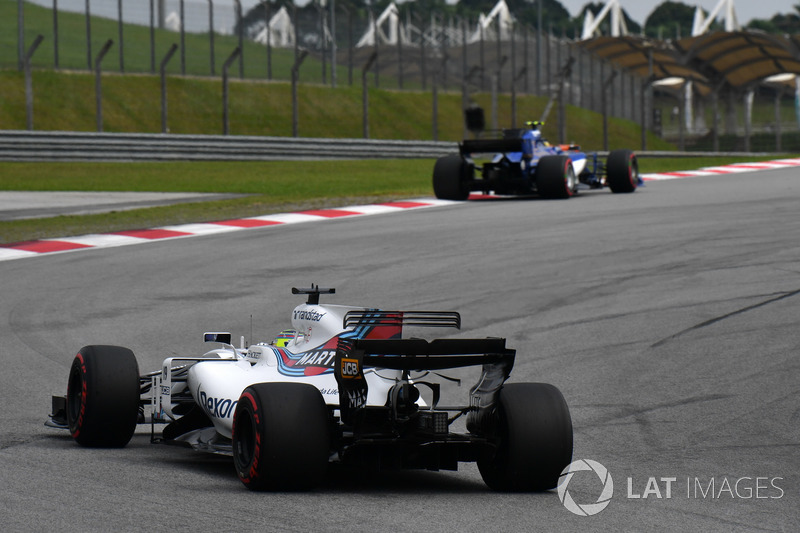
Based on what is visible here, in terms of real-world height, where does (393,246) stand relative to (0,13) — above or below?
below

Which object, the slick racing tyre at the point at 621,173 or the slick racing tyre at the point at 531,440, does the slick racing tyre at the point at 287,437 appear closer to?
the slick racing tyre at the point at 531,440

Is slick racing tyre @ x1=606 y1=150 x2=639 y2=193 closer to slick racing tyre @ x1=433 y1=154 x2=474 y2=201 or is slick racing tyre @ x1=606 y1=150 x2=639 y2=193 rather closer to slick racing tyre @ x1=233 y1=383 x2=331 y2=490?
slick racing tyre @ x1=433 y1=154 x2=474 y2=201

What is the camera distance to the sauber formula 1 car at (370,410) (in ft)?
17.2

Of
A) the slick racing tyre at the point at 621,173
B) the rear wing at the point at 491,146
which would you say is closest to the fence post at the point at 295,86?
the rear wing at the point at 491,146

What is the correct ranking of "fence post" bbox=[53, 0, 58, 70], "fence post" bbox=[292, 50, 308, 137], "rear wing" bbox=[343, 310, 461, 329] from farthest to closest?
"fence post" bbox=[53, 0, 58, 70]
"fence post" bbox=[292, 50, 308, 137]
"rear wing" bbox=[343, 310, 461, 329]

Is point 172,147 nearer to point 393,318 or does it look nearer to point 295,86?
point 295,86

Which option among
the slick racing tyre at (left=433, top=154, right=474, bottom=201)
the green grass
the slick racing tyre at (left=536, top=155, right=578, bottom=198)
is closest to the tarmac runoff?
the slick racing tyre at (left=433, top=154, right=474, bottom=201)

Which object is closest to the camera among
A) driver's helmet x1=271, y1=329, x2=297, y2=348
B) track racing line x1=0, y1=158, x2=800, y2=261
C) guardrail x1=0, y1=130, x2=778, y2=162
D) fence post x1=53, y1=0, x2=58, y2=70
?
driver's helmet x1=271, y1=329, x2=297, y2=348

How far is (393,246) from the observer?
14.4 meters

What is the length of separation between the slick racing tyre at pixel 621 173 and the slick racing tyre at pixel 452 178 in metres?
2.57

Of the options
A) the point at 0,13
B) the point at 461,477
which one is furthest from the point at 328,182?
the point at 0,13

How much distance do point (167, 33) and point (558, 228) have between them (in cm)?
2651

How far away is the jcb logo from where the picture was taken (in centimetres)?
530

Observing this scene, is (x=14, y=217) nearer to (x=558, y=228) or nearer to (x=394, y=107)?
(x=558, y=228)
